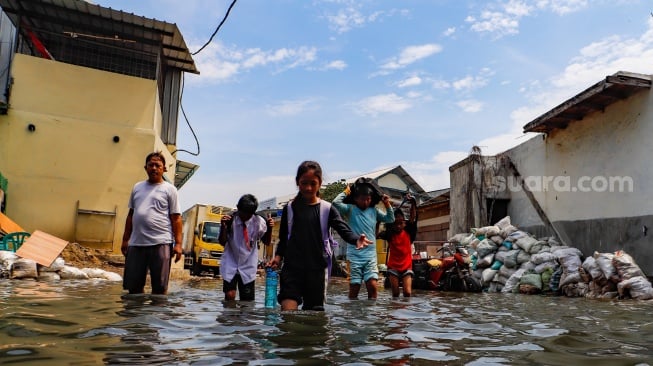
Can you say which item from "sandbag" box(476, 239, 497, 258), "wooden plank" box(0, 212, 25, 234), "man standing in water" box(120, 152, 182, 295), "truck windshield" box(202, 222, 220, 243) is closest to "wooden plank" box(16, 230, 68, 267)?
"wooden plank" box(0, 212, 25, 234)

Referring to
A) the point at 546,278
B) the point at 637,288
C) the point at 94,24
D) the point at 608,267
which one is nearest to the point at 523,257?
the point at 546,278

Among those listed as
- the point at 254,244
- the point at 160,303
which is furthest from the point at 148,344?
the point at 254,244

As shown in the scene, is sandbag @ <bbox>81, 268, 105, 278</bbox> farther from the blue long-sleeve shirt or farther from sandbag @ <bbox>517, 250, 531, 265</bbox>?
sandbag @ <bbox>517, 250, 531, 265</bbox>

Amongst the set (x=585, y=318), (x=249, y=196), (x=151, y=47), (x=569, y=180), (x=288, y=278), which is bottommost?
(x=585, y=318)

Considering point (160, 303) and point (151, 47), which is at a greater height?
point (151, 47)

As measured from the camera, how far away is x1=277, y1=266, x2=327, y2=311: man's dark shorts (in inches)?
174

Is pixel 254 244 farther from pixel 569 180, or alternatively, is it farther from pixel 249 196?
pixel 569 180

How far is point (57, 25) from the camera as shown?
13.9 metres

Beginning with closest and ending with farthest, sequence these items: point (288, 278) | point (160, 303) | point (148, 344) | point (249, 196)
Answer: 1. point (148, 344)
2. point (288, 278)
3. point (160, 303)
4. point (249, 196)

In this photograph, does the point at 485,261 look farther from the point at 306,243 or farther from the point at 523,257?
the point at 306,243

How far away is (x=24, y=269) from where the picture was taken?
8.23 metres

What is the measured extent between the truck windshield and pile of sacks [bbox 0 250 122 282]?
35.7 feet

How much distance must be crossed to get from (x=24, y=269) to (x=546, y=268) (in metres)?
10.1

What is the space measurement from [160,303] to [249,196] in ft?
4.89
